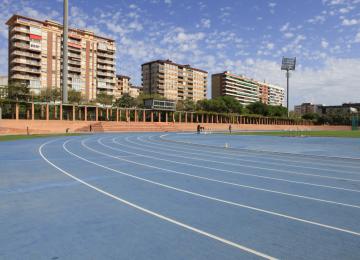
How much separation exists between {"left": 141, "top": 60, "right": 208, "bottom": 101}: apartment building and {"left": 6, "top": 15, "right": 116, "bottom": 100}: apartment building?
1040 inches

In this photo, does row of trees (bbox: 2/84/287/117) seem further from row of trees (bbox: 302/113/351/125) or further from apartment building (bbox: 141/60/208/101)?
apartment building (bbox: 141/60/208/101)

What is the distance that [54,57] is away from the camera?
8419cm

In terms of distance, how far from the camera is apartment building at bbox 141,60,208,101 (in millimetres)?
121625

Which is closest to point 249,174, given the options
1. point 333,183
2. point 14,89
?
point 333,183

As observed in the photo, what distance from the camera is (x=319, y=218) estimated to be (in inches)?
221

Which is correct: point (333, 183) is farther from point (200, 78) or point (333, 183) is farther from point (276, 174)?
point (200, 78)

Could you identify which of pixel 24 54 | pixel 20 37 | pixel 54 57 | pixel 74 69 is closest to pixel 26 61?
pixel 24 54

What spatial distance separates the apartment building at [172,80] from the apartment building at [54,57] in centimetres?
2643

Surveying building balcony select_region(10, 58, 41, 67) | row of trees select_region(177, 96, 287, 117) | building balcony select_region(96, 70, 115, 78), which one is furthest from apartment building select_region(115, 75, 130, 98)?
building balcony select_region(10, 58, 41, 67)

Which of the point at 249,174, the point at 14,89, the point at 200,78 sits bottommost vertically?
the point at 249,174

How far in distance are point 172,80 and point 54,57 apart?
169ft

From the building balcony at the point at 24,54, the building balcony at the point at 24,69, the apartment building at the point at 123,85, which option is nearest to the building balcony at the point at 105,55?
the building balcony at the point at 24,54

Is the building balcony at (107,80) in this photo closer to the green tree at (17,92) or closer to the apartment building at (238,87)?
the green tree at (17,92)

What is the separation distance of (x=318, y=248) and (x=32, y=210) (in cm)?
510
